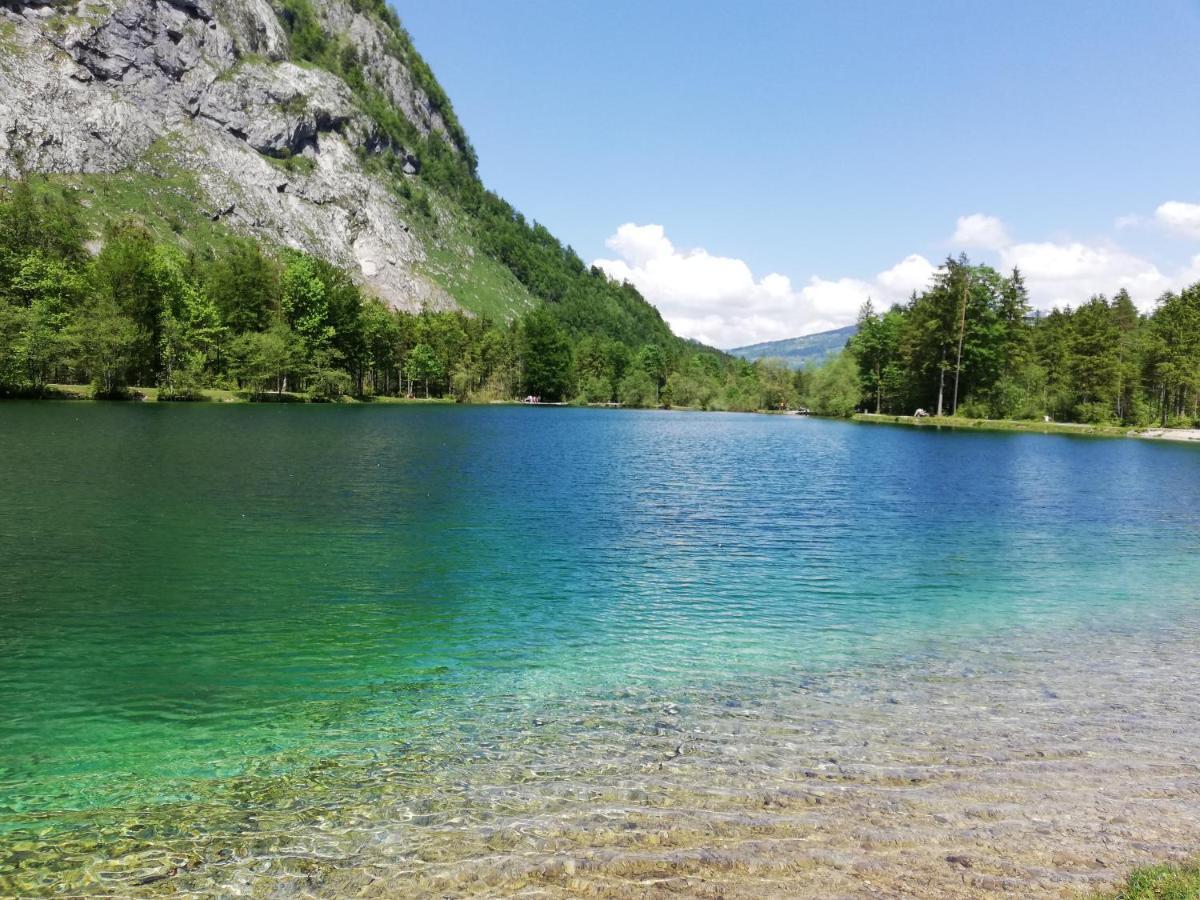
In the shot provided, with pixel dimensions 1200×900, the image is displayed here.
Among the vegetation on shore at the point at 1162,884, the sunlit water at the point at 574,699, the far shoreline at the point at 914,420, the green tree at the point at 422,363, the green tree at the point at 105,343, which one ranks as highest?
the green tree at the point at 422,363

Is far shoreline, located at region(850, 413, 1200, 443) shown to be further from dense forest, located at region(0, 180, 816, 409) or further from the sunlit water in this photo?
dense forest, located at region(0, 180, 816, 409)

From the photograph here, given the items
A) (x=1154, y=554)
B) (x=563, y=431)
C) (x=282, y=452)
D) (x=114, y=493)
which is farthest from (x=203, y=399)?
(x=1154, y=554)

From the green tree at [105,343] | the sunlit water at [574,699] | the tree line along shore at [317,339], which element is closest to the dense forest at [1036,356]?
the tree line along shore at [317,339]

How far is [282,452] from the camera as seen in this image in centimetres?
4688

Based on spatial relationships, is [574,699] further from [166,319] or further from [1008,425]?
[1008,425]

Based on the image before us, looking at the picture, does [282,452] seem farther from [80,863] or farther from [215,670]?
[80,863]

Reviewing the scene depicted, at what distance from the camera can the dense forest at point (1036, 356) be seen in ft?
335

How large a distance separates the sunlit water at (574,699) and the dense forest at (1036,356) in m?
89.9

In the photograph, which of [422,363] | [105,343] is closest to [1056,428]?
[422,363]

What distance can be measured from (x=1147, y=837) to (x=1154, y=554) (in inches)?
937

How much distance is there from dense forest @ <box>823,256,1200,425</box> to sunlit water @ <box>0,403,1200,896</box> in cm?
8993

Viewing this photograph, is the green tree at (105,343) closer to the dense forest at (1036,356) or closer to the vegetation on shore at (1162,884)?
the vegetation on shore at (1162,884)

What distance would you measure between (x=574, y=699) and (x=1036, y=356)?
140 metres

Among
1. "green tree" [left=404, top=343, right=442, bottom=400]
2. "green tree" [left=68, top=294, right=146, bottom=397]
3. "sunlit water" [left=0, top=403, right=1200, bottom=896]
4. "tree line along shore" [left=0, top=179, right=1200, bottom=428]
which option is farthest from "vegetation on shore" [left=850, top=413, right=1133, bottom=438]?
"green tree" [left=68, top=294, right=146, bottom=397]
